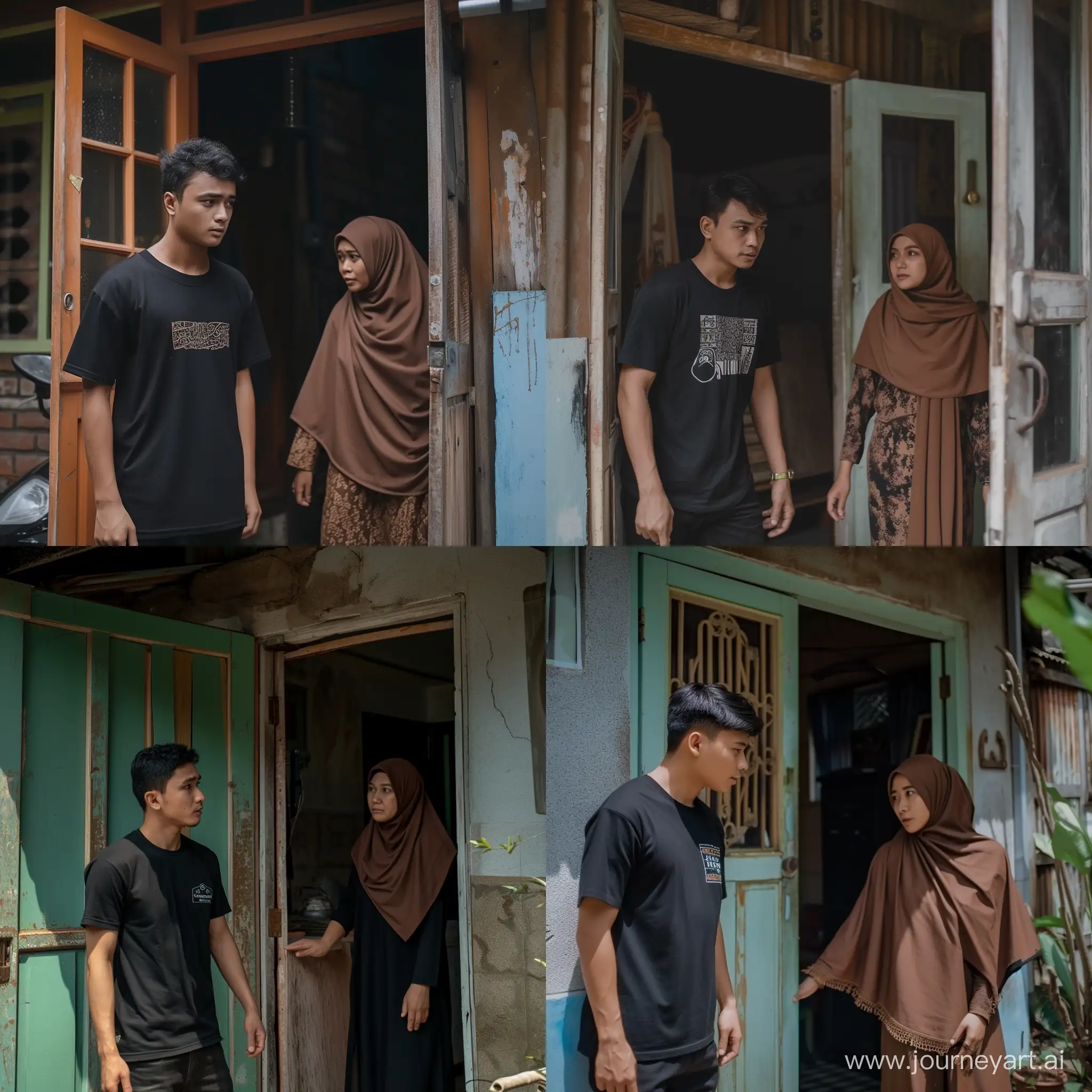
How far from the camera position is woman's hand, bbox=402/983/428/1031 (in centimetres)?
354

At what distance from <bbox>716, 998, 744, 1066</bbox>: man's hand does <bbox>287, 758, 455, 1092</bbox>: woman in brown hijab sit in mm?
760

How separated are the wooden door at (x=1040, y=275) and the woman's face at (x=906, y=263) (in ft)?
0.62

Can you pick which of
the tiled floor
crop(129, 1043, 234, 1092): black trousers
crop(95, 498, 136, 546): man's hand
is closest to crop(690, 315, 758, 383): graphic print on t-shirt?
crop(95, 498, 136, 546): man's hand

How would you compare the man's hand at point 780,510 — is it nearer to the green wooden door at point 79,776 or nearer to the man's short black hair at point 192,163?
the green wooden door at point 79,776

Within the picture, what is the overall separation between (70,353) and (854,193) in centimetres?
217

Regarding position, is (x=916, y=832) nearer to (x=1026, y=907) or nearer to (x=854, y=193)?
(x=1026, y=907)

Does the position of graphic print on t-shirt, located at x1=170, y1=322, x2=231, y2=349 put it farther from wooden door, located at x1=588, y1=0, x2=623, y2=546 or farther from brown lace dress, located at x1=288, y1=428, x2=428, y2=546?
wooden door, located at x1=588, y1=0, x2=623, y2=546

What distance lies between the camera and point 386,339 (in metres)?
3.59

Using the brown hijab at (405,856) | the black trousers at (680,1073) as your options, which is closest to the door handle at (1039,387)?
the black trousers at (680,1073)

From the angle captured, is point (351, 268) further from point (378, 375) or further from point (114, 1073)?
point (114, 1073)

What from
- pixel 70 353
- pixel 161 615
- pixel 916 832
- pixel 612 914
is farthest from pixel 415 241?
pixel 916 832

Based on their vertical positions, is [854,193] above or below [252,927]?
above

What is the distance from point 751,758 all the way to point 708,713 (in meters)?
0.37

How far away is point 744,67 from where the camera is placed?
346 cm
